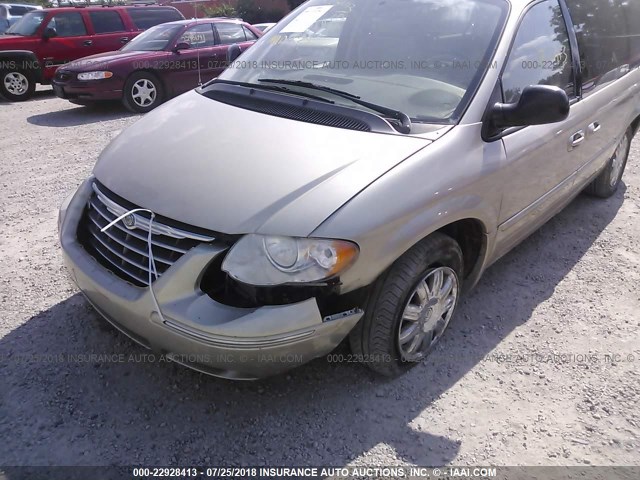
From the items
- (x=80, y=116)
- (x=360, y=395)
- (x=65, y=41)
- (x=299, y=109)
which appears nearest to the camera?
(x=360, y=395)

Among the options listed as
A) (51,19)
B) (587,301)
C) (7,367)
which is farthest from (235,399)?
(51,19)

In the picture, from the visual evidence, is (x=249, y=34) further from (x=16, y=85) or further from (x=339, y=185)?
(x=339, y=185)

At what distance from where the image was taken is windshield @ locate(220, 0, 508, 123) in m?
2.63

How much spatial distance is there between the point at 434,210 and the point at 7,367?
2.23 metres

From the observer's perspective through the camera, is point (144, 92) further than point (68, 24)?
No

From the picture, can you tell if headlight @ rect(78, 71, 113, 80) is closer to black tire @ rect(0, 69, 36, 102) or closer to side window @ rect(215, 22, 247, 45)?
side window @ rect(215, 22, 247, 45)

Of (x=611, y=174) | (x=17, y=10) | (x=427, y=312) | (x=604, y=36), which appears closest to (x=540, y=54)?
(x=604, y=36)

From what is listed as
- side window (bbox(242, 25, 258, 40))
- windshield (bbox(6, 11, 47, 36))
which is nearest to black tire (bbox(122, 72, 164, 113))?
side window (bbox(242, 25, 258, 40))

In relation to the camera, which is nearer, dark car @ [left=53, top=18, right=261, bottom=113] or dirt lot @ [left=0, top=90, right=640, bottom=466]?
dirt lot @ [left=0, top=90, right=640, bottom=466]

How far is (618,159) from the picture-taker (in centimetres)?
457

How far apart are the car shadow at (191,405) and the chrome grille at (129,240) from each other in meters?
0.58

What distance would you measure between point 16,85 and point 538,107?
10.1 metres

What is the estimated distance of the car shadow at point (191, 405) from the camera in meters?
2.20

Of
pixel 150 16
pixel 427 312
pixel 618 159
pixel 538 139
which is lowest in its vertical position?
pixel 427 312
